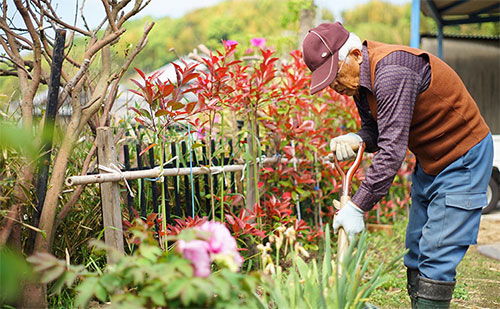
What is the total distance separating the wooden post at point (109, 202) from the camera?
224 centimetres

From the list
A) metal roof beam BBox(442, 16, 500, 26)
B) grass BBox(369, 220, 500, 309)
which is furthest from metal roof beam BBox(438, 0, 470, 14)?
grass BBox(369, 220, 500, 309)

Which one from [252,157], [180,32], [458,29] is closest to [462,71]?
[252,157]

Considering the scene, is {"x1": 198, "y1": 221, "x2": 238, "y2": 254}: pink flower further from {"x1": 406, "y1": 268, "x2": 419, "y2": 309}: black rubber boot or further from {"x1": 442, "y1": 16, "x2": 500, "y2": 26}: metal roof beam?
{"x1": 442, "y1": 16, "x2": 500, "y2": 26}: metal roof beam

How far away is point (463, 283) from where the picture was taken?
3305mm

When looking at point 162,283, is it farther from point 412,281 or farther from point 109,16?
point 412,281

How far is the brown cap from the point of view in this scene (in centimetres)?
206

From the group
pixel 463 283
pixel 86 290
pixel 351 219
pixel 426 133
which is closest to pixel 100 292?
pixel 86 290

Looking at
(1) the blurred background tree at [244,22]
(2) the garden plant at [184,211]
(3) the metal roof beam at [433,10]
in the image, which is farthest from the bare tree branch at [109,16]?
(1) the blurred background tree at [244,22]

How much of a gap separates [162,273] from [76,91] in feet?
4.06

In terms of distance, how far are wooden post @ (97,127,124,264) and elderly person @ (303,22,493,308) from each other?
3.16ft

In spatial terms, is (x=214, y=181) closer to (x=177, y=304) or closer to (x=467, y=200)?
(x=467, y=200)

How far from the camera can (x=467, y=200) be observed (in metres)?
2.09

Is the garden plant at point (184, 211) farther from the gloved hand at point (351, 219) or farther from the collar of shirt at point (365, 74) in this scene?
the collar of shirt at point (365, 74)

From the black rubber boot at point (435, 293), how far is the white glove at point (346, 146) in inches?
25.1
